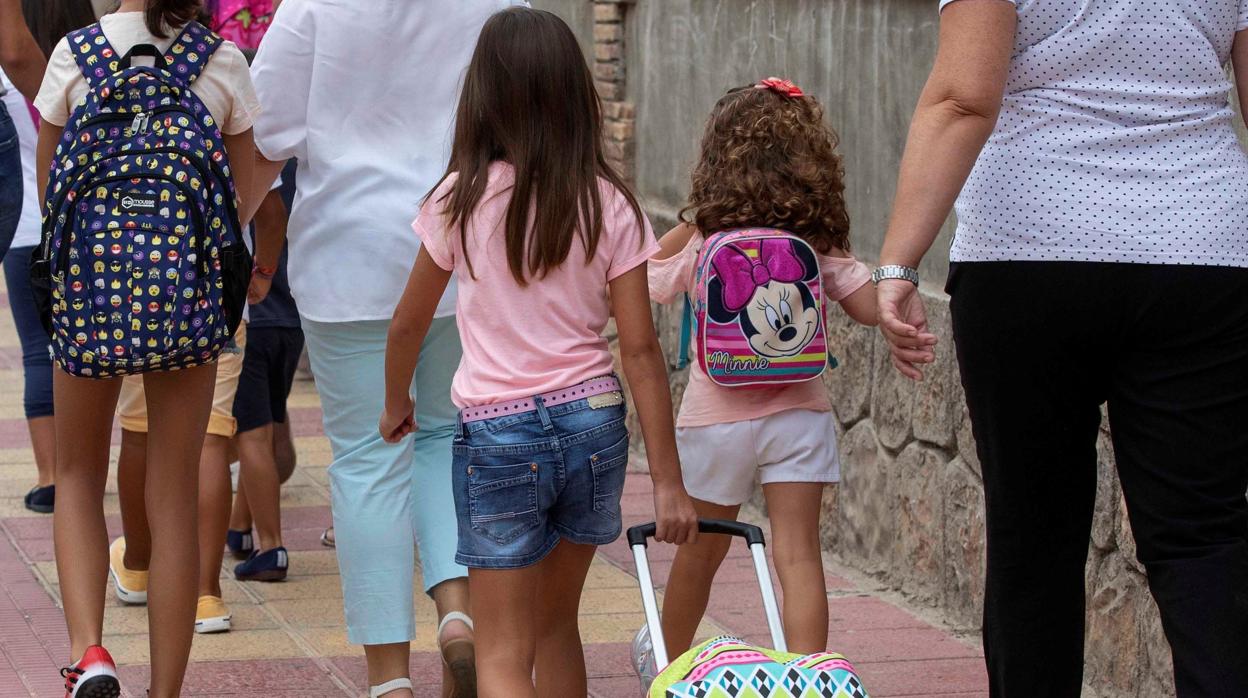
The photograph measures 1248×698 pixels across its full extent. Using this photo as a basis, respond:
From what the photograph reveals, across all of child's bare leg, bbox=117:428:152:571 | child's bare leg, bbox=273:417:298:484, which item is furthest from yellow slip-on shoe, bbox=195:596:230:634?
child's bare leg, bbox=273:417:298:484

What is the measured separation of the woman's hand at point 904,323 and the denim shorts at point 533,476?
68 centimetres

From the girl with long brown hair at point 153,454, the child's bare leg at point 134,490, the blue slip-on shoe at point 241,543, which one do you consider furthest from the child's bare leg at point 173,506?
the blue slip-on shoe at point 241,543

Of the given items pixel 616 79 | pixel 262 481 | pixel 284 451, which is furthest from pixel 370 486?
pixel 616 79

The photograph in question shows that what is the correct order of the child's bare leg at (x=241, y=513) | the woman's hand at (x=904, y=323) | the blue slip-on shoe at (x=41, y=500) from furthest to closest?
1. the blue slip-on shoe at (x=41, y=500)
2. the child's bare leg at (x=241, y=513)
3. the woman's hand at (x=904, y=323)

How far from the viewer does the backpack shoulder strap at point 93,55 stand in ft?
12.5

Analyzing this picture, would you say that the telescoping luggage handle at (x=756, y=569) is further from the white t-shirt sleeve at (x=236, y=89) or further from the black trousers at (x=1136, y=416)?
the white t-shirt sleeve at (x=236, y=89)

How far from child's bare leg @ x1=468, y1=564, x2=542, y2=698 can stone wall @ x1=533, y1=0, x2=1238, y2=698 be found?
169 centimetres

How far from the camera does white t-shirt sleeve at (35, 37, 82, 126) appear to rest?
3826mm

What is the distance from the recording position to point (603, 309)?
3.54m

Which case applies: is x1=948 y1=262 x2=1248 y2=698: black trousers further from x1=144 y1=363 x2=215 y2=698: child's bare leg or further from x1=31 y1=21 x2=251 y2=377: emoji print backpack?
x1=144 y1=363 x2=215 y2=698: child's bare leg

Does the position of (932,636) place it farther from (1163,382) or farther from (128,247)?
(128,247)

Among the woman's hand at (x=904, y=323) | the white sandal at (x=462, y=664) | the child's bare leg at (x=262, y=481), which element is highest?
the woman's hand at (x=904, y=323)

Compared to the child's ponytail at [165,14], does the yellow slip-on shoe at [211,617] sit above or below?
below

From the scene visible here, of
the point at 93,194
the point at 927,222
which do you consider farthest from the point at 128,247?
the point at 927,222
